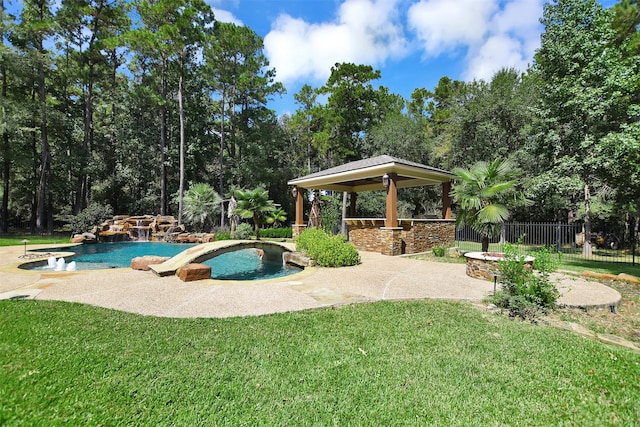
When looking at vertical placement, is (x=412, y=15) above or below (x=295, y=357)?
above

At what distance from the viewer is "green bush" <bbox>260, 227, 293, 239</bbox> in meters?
17.8

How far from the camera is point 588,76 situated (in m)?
8.87

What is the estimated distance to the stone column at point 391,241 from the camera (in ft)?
33.8

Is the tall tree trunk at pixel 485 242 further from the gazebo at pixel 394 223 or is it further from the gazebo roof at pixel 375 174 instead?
the gazebo roof at pixel 375 174

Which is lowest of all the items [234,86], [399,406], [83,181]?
[399,406]

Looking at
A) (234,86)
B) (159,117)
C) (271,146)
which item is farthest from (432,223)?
(159,117)

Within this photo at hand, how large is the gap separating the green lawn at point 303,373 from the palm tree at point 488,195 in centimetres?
505

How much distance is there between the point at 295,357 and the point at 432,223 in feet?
32.9

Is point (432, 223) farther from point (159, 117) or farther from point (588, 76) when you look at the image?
point (159, 117)

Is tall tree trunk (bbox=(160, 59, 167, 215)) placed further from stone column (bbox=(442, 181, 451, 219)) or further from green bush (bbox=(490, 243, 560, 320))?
green bush (bbox=(490, 243, 560, 320))

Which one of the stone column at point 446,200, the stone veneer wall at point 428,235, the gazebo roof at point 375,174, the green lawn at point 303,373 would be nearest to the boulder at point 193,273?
the green lawn at point 303,373

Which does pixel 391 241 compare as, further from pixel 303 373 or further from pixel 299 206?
pixel 303 373

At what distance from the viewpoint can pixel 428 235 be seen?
37.7 feet

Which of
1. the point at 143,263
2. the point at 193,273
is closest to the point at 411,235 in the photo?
the point at 193,273
